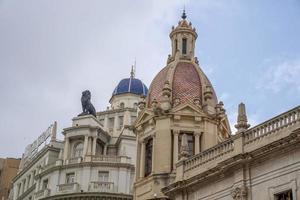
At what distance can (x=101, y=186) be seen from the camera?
5228 centimetres

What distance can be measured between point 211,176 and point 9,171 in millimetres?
57901

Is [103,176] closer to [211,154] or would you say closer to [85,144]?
[85,144]

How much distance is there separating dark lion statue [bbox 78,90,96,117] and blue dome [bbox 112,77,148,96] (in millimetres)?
13216

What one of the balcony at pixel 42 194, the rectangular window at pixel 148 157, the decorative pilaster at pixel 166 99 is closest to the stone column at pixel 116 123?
the balcony at pixel 42 194

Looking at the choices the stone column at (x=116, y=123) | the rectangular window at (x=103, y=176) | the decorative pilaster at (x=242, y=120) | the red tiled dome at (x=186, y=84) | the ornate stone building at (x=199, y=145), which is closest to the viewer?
the ornate stone building at (x=199, y=145)

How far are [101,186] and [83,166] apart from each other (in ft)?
8.56

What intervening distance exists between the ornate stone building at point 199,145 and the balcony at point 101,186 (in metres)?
15.4

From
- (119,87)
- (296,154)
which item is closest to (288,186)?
(296,154)

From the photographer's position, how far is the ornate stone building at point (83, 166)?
52375 mm

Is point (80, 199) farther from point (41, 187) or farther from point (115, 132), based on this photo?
point (115, 132)

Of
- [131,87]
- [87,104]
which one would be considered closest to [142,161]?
[87,104]

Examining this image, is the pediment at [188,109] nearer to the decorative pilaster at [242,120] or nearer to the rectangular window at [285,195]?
the decorative pilaster at [242,120]

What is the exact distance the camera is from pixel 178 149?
34.7 m

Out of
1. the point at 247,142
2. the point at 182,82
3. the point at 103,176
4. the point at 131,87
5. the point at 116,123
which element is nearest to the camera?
the point at 247,142
